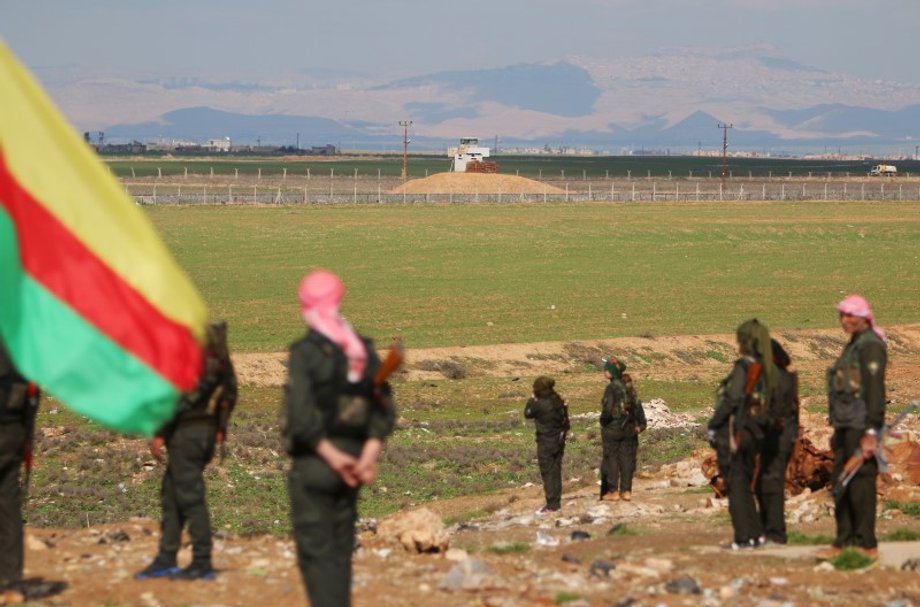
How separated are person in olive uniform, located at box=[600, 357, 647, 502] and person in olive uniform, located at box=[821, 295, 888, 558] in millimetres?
5912

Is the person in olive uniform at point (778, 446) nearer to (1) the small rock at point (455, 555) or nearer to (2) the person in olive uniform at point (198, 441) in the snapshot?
(1) the small rock at point (455, 555)

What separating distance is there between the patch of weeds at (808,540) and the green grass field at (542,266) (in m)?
22.8

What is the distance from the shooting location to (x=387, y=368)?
29.9ft

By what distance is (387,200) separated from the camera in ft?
344

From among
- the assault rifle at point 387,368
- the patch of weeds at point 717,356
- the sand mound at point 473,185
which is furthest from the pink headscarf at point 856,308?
the sand mound at point 473,185

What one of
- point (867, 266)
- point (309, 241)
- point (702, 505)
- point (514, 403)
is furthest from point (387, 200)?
point (702, 505)

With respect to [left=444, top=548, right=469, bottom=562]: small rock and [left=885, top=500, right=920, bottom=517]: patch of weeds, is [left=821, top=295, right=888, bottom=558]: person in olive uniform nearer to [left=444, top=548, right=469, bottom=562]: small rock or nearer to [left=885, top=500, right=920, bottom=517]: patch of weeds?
[left=444, top=548, right=469, bottom=562]: small rock

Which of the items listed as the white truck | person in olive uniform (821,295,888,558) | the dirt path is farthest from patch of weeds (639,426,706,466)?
the white truck

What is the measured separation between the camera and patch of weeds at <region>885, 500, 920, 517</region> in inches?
646

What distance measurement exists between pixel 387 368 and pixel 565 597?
3165mm

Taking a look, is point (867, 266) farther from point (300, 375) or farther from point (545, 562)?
point (300, 375)

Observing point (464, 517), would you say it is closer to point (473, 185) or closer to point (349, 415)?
point (349, 415)

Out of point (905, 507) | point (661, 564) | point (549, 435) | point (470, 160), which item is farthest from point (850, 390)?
point (470, 160)

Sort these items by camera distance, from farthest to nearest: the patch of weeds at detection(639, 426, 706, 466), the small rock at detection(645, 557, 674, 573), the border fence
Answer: the border fence, the patch of weeds at detection(639, 426, 706, 466), the small rock at detection(645, 557, 674, 573)
